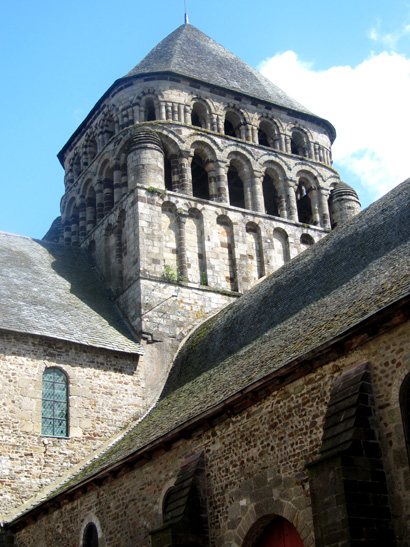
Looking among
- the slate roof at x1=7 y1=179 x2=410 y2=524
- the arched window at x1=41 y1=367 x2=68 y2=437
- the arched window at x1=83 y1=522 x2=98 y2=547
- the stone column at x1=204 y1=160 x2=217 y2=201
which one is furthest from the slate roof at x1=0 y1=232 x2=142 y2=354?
the arched window at x1=83 y1=522 x2=98 y2=547

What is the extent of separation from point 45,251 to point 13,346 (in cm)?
641

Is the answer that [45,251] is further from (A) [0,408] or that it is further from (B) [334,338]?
(B) [334,338]

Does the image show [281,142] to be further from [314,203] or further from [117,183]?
[117,183]

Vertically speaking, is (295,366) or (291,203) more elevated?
(291,203)

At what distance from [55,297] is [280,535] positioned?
37.5 ft

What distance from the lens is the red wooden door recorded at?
1183 centimetres

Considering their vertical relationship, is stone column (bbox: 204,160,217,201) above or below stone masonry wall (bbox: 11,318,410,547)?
above

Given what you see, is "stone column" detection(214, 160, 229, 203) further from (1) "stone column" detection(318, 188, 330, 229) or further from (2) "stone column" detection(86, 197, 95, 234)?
(2) "stone column" detection(86, 197, 95, 234)

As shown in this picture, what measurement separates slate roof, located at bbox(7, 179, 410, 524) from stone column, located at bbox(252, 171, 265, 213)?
5198 millimetres

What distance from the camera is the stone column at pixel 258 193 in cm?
2516

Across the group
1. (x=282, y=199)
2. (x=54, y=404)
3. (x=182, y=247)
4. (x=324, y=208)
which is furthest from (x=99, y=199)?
(x=54, y=404)

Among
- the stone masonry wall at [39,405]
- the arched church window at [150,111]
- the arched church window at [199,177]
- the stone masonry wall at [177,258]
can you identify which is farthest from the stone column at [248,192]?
the stone masonry wall at [39,405]

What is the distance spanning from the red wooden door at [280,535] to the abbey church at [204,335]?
4cm

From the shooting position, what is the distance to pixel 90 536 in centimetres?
1617
